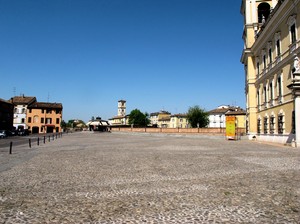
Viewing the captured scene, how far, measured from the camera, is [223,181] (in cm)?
765

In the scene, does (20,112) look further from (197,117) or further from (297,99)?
(297,99)

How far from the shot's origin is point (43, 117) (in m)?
88.5

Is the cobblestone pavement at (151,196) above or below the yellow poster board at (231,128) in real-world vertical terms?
below

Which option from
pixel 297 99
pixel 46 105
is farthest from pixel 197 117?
pixel 297 99

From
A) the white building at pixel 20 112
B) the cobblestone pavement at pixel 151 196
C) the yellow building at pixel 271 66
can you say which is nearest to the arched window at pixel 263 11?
the yellow building at pixel 271 66

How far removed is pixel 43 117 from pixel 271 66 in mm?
77449

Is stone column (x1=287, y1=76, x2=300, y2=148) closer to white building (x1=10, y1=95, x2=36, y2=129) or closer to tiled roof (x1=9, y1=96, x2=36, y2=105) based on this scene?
white building (x1=10, y1=95, x2=36, y2=129)

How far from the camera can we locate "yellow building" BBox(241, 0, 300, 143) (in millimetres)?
22750

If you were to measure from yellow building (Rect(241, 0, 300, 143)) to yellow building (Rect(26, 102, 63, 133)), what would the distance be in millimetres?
71294

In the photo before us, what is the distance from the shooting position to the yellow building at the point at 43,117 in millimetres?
87312

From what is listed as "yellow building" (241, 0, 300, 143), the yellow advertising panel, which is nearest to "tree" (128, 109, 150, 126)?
"yellow building" (241, 0, 300, 143)

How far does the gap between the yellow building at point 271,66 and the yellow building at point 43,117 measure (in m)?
71.3

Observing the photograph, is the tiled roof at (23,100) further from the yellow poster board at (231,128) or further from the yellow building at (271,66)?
the yellow building at (271,66)

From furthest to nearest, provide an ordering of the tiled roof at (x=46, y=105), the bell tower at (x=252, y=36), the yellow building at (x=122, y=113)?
the yellow building at (x=122, y=113) < the tiled roof at (x=46, y=105) < the bell tower at (x=252, y=36)
